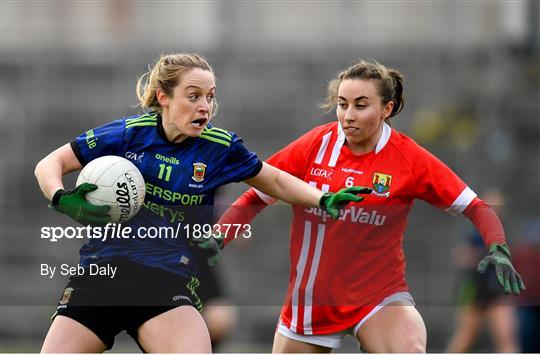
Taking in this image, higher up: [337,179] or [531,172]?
[337,179]

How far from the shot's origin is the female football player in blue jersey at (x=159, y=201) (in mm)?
5336

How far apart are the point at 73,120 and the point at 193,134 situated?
40.3 ft

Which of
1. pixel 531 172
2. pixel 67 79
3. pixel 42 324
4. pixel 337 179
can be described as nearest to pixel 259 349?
pixel 42 324

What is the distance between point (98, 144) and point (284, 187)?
100 cm

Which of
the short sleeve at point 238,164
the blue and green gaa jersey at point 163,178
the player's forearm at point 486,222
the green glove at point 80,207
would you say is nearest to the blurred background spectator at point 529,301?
the player's forearm at point 486,222

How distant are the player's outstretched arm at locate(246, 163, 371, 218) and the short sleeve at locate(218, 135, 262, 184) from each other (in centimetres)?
7

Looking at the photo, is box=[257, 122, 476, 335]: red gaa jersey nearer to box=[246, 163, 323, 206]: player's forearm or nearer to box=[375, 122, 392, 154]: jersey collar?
box=[375, 122, 392, 154]: jersey collar

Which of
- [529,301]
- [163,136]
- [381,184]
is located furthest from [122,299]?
[529,301]

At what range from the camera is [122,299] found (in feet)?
17.7

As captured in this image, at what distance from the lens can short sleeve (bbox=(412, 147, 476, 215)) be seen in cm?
598

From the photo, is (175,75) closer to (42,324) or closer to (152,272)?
(152,272)

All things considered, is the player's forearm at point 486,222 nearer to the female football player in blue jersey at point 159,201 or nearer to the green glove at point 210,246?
the female football player in blue jersey at point 159,201

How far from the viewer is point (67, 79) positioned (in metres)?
18.1

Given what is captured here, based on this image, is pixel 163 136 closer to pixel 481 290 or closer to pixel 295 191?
pixel 295 191
